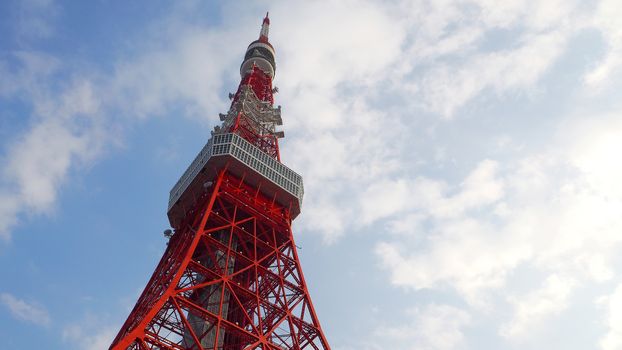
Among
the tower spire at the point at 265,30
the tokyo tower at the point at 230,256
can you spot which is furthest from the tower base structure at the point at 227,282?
the tower spire at the point at 265,30

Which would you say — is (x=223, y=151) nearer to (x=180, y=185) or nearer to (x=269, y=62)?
(x=180, y=185)

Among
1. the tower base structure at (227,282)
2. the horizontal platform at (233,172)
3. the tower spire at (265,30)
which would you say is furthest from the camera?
the tower spire at (265,30)

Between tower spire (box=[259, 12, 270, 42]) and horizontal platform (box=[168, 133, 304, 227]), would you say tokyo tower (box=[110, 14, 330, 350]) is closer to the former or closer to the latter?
horizontal platform (box=[168, 133, 304, 227])

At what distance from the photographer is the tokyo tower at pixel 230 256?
2725 cm

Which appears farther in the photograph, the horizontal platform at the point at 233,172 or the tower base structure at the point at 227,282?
the horizontal platform at the point at 233,172

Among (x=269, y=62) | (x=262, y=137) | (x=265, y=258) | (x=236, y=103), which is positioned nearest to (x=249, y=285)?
(x=265, y=258)

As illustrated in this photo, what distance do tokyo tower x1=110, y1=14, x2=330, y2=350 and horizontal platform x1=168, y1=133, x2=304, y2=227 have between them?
0.20ft

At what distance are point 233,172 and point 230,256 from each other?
581 centimetres

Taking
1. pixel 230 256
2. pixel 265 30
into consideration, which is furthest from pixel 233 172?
pixel 265 30

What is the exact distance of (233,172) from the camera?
3516 centimetres

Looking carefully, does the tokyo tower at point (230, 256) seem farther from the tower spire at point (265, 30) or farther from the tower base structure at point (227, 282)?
the tower spire at point (265, 30)

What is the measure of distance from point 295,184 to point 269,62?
698 inches

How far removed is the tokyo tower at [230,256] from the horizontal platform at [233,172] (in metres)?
0.06

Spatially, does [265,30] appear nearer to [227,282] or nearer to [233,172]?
[233,172]
